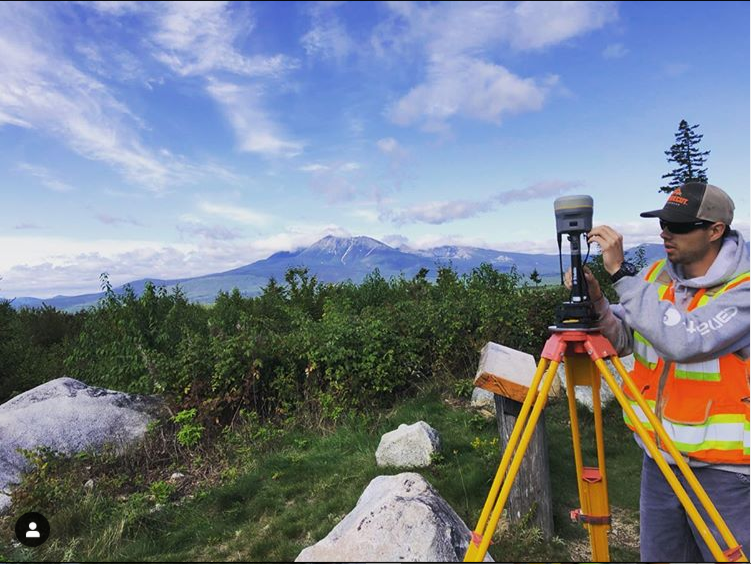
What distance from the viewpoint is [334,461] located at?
5.54 metres

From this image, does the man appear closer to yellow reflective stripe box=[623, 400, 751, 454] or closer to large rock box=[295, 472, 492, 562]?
yellow reflective stripe box=[623, 400, 751, 454]

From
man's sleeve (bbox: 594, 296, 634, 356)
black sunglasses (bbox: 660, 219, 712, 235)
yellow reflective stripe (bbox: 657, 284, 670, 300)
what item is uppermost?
black sunglasses (bbox: 660, 219, 712, 235)

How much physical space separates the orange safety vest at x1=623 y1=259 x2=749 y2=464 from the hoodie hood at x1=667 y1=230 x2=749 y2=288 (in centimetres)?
4

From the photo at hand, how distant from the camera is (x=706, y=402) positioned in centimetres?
223

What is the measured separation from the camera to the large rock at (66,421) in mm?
5722

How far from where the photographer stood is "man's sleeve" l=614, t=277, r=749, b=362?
2080mm

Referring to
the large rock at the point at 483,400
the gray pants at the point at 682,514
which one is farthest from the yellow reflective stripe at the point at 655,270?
the large rock at the point at 483,400

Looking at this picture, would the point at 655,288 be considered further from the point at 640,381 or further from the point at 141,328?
the point at 141,328

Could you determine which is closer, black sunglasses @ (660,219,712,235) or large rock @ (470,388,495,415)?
black sunglasses @ (660,219,712,235)

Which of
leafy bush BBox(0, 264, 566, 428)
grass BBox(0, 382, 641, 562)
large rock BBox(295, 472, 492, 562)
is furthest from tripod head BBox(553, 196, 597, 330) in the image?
leafy bush BBox(0, 264, 566, 428)

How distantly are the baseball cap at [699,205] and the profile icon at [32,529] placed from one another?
5521 millimetres

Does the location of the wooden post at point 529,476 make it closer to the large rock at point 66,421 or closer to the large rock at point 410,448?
the large rock at point 410,448

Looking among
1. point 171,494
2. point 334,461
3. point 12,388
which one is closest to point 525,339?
point 334,461

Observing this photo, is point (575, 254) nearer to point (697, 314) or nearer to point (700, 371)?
point (697, 314)
